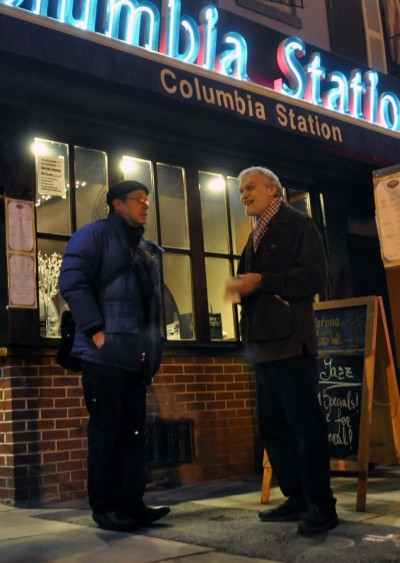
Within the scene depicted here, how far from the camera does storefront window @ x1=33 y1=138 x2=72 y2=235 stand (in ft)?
18.0

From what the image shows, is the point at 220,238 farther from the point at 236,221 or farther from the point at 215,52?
the point at 215,52

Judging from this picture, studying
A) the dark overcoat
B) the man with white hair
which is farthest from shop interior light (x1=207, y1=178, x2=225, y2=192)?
the dark overcoat

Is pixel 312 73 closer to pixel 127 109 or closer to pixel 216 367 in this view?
pixel 127 109

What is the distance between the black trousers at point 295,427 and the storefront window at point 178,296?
7.51ft

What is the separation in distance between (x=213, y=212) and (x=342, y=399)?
2.57m

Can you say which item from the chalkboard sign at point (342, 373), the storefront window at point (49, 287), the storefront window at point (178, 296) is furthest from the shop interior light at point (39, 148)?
the chalkboard sign at point (342, 373)

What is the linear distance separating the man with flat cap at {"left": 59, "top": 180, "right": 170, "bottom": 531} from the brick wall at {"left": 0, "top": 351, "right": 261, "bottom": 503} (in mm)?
1386

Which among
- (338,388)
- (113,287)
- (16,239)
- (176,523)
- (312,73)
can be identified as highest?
(312,73)

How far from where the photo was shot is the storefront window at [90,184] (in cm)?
577

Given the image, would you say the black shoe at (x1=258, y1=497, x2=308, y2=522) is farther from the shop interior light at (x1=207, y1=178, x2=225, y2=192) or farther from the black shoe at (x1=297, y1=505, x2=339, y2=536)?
A: the shop interior light at (x1=207, y1=178, x2=225, y2=192)

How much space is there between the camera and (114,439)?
146 inches

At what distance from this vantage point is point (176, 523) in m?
3.92

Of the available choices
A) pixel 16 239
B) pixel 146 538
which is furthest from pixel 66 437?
pixel 146 538

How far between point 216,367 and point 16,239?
81.6 inches
